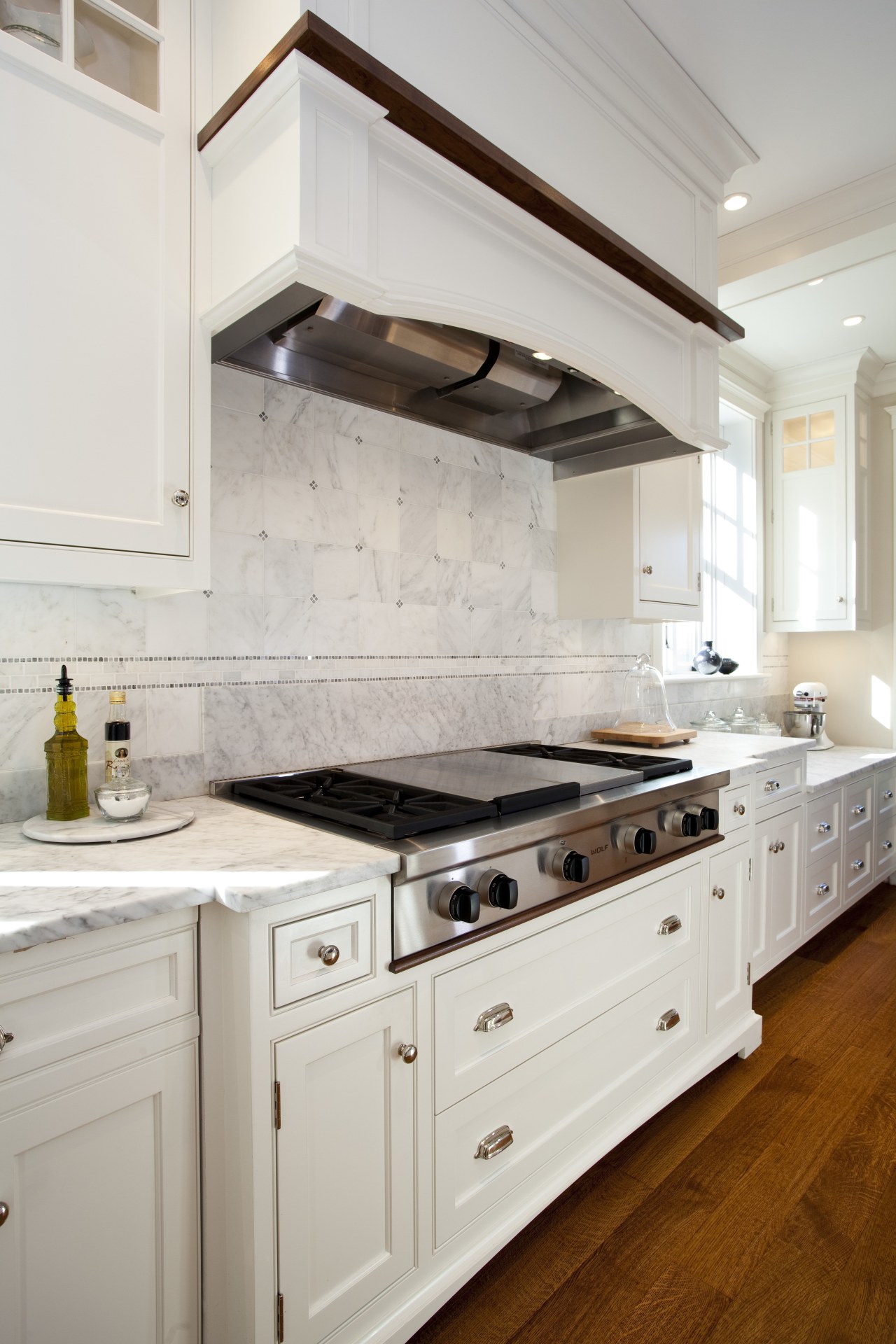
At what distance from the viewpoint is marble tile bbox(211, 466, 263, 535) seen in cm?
177

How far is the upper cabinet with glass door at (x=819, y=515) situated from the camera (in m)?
4.23

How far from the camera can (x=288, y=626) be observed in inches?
75.4

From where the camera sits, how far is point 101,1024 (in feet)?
3.38

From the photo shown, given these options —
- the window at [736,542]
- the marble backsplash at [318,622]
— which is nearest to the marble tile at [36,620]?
the marble backsplash at [318,622]

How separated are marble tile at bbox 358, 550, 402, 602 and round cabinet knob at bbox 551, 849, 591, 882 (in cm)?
92

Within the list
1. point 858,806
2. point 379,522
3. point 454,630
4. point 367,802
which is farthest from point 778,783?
point 367,802

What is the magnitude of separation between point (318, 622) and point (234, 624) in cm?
25

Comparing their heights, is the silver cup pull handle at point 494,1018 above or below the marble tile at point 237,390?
below

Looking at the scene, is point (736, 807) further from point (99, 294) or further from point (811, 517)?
point (811, 517)

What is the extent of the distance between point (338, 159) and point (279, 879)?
121 cm

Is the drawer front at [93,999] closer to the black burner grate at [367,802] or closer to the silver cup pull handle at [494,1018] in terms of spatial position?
the black burner grate at [367,802]

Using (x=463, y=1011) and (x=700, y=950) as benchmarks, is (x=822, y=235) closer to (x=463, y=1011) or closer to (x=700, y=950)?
(x=700, y=950)

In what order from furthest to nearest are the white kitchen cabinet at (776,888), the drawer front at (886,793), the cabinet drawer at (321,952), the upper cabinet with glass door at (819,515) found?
1. the upper cabinet with glass door at (819,515)
2. the drawer front at (886,793)
3. the white kitchen cabinet at (776,888)
4. the cabinet drawer at (321,952)

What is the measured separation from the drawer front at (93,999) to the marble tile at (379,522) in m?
1.25
